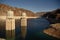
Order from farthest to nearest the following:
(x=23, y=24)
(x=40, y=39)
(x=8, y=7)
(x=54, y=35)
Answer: (x=8, y=7) < (x=23, y=24) < (x=54, y=35) < (x=40, y=39)

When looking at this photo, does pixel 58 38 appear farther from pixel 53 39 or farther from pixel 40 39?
pixel 40 39

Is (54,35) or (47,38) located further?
(54,35)

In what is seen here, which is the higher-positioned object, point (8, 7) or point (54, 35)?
point (8, 7)

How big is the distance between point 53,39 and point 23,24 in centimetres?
1624

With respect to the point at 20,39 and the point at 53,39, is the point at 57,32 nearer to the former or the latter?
the point at 53,39

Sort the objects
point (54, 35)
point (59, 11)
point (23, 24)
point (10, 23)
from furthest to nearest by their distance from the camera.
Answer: point (59, 11), point (23, 24), point (10, 23), point (54, 35)

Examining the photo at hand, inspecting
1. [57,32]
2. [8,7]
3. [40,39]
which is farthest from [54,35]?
[8,7]

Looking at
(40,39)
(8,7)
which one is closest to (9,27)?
(40,39)

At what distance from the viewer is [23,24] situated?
35219 millimetres

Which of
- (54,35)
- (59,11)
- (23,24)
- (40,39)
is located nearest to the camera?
(40,39)

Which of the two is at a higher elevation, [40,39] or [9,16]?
[9,16]

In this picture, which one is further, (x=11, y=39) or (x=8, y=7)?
(x=8, y=7)

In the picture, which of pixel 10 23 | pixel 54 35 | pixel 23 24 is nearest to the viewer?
pixel 54 35

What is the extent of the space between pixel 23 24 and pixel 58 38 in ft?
52.6
